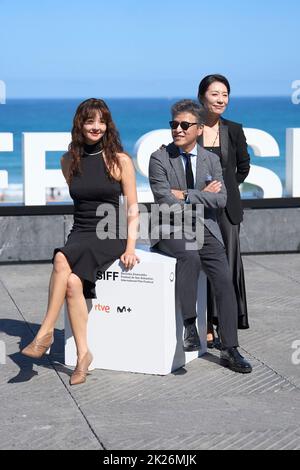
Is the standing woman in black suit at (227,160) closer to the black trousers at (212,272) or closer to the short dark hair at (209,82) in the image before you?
the short dark hair at (209,82)

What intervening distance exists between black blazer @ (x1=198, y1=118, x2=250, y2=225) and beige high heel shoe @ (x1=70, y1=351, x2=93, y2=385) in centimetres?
153

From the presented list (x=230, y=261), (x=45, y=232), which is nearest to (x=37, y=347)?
(x=230, y=261)

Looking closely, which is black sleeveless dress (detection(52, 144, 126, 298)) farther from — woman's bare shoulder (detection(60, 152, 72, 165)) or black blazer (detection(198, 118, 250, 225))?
black blazer (detection(198, 118, 250, 225))

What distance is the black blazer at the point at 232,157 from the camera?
273 inches

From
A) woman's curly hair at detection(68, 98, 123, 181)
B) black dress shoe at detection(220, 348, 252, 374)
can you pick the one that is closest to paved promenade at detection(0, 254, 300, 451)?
black dress shoe at detection(220, 348, 252, 374)

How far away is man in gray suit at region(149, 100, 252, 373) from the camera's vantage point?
638 centimetres

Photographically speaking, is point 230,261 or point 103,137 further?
point 230,261

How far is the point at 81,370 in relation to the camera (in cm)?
623

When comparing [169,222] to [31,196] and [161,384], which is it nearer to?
[161,384]

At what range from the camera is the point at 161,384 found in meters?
6.18

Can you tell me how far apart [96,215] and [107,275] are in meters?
0.40

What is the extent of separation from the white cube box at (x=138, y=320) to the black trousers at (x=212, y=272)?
0.07m

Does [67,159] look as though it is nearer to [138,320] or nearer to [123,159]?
[123,159]
